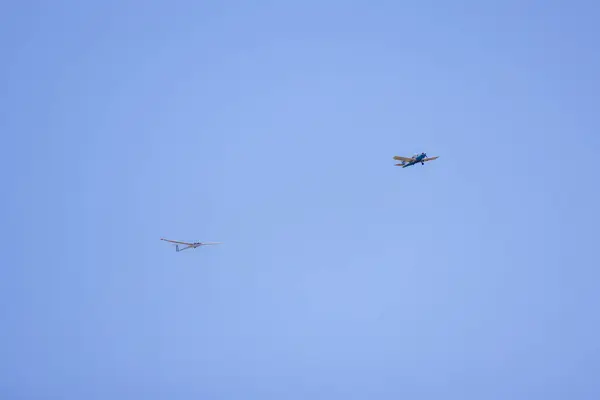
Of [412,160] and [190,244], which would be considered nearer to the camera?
[412,160]

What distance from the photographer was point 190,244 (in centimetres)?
16362

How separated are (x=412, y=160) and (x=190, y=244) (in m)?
48.0

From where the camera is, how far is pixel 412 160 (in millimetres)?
141500
